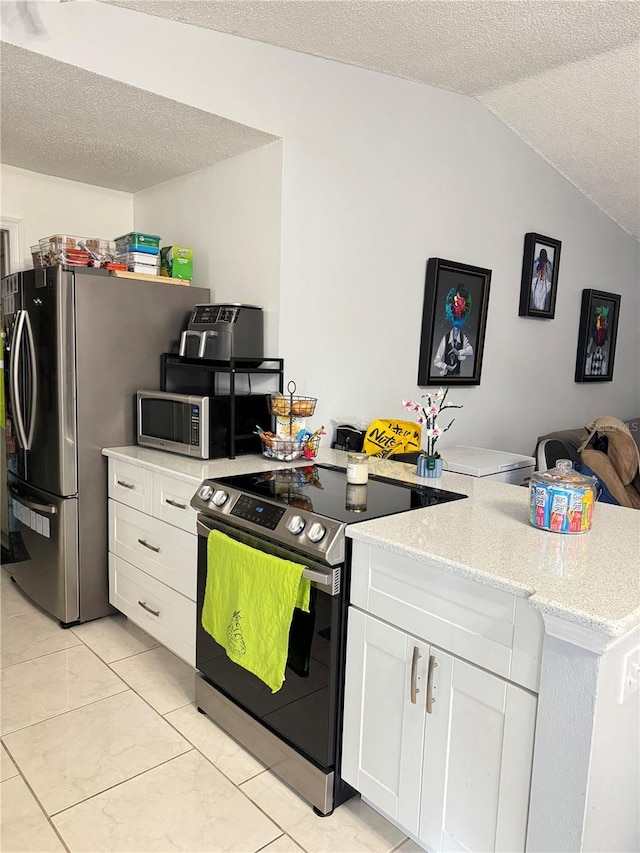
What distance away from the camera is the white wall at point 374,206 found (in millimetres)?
2629

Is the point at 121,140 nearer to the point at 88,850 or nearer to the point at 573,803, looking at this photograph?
the point at 88,850

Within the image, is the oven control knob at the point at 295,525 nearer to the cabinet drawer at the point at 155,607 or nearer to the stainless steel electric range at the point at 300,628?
the stainless steel electric range at the point at 300,628

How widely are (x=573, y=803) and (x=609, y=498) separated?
2475 mm

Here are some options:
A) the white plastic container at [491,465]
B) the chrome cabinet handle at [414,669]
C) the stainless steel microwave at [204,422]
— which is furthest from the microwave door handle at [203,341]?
the chrome cabinet handle at [414,669]

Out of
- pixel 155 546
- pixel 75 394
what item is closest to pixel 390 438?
pixel 155 546

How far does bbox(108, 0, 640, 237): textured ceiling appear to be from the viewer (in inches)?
99.2

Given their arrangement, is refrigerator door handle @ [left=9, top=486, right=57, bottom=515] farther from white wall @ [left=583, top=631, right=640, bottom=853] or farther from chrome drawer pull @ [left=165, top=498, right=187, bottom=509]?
white wall @ [left=583, top=631, right=640, bottom=853]

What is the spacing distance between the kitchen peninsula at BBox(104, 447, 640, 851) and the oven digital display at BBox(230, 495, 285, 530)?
285 millimetres

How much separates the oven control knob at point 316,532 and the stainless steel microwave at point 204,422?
3.26 feet

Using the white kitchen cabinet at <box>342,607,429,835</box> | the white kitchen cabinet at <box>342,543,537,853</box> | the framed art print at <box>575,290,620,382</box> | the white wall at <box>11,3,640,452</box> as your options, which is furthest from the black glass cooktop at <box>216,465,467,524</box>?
the framed art print at <box>575,290,620,382</box>

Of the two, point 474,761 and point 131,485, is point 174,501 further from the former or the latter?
point 474,761

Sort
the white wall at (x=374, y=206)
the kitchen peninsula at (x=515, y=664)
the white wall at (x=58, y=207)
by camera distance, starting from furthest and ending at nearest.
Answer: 1. the white wall at (x=58, y=207)
2. the white wall at (x=374, y=206)
3. the kitchen peninsula at (x=515, y=664)

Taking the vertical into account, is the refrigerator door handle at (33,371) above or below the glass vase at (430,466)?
above

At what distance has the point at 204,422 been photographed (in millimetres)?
2721
